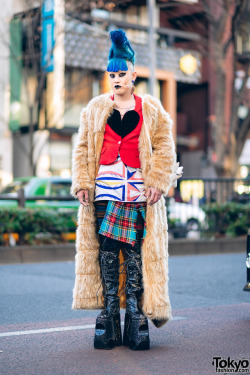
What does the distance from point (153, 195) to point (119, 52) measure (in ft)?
3.25

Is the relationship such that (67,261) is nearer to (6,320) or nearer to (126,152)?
(6,320)

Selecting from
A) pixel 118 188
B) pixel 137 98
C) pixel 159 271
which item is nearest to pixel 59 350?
pixel 159 271

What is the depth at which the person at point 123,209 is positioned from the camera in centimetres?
433

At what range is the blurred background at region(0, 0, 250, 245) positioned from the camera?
13.8 m

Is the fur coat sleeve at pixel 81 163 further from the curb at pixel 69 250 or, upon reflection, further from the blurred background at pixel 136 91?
the curb at pixel 69 250

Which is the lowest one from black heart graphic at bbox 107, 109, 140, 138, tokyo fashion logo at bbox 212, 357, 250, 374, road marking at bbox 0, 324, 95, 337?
road marking at bbox 0, 324, 95, 337

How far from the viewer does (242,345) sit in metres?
4.55

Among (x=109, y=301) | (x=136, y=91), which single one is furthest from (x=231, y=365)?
(x=136, y=91)

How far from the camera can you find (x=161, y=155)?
4387 millimetres

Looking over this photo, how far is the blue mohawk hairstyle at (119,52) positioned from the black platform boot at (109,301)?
1152 mm

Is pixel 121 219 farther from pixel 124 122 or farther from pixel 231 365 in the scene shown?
pixel 231 365

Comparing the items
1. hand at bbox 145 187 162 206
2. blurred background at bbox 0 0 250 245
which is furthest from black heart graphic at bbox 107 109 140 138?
blurred background at bbox 0 0 250 245

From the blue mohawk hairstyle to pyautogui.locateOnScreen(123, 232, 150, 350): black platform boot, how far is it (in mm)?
1177

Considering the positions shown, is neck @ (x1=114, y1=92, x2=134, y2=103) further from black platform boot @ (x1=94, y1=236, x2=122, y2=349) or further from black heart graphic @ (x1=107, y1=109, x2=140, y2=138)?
black platform boot @ (x1=94, y1=236, x2=122, y2=349)
